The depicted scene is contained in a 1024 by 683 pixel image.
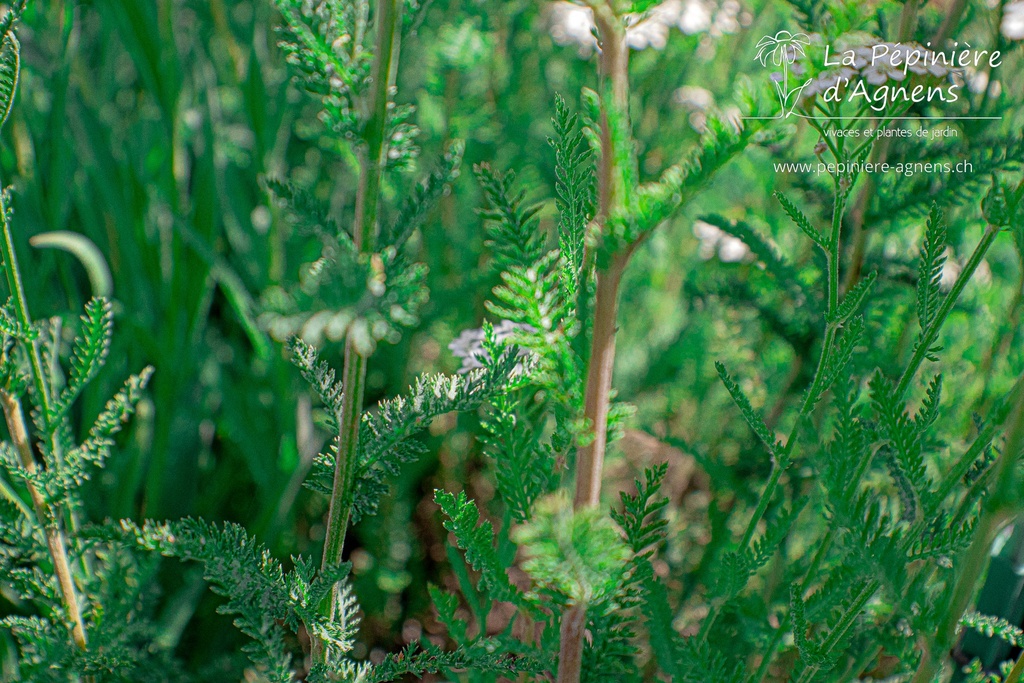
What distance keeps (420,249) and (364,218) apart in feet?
2.27

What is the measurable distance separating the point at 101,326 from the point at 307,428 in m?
0.43

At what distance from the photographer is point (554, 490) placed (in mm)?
390

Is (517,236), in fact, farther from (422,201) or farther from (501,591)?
(501,591)

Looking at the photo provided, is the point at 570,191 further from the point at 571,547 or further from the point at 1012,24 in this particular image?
the point at 1012,24

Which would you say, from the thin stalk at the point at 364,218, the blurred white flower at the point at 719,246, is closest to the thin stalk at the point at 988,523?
the thin stalk at the point at 364,218

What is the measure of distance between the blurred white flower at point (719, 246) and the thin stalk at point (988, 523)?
1.92 feet

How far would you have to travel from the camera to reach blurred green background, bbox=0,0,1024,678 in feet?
2.41

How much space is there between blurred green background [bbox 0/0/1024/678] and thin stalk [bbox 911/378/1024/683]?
0.85 feet

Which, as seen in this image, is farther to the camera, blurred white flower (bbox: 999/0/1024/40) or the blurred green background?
Result: the blurred green background

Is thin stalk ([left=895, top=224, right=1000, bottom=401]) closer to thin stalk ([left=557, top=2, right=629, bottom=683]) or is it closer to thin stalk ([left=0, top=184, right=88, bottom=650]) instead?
thin stalk ([left=557, top=2, right=629, bottom=683])

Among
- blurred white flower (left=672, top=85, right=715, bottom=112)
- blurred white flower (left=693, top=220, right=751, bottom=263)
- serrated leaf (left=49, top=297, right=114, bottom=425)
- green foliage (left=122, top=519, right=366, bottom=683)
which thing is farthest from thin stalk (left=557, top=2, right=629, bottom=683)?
blurred white flower (left=672, top=85, right=715, bottom=112)

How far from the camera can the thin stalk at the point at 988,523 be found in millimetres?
338

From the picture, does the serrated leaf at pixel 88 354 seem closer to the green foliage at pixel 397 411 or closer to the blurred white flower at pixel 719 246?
the green foliage at pixel 397 411

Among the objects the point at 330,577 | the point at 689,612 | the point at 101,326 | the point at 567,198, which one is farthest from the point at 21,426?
the point at 689,612
